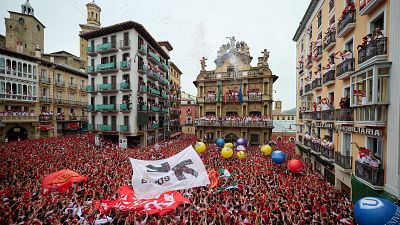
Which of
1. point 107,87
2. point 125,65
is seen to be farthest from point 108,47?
point 107,87

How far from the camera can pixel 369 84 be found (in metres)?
10.9

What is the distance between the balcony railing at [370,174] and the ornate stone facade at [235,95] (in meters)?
22.5

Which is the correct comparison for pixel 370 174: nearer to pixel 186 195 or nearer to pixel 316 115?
pixel 316 115

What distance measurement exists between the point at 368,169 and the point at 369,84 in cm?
461

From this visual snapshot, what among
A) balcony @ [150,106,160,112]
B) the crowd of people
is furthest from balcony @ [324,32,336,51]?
balcony @ [150,106,160,112]

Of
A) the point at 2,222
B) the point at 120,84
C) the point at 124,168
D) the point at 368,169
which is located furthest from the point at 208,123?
the point at 2,222

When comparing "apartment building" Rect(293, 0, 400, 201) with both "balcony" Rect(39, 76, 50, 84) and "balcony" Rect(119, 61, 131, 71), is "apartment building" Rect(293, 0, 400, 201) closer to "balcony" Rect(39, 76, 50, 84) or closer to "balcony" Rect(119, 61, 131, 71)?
"balcony" Rect(119, 61, 131, 71)

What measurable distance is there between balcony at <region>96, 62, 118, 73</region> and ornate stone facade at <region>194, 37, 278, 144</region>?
15.2 metres

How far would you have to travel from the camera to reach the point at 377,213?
7211mm

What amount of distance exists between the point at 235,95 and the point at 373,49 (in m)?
25.8

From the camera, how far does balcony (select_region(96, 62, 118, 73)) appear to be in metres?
30.7

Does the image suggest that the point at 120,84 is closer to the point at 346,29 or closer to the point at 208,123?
the point at 208,123

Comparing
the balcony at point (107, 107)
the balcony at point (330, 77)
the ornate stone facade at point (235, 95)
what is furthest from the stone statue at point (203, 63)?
the balcony at point (330, 77)

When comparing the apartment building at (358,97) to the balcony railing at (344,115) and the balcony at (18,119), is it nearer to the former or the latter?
the balcony railing at (344,115)
